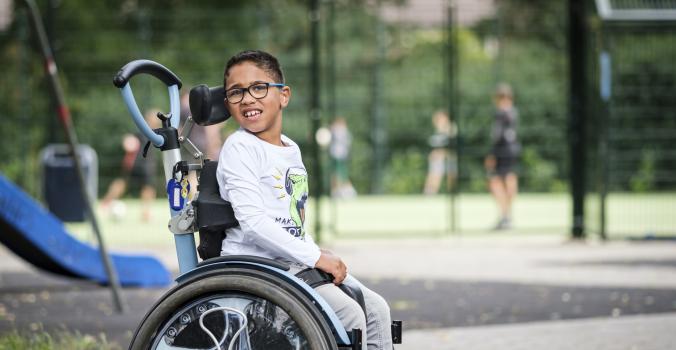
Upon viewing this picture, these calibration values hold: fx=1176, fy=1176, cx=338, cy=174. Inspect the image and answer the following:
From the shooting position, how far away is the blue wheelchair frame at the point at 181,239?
3719 mm

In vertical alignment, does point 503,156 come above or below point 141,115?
below

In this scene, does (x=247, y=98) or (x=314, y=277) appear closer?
(x=314, y=277)

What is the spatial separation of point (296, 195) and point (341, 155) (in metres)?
17.8

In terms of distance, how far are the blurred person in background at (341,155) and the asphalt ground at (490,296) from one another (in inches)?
343

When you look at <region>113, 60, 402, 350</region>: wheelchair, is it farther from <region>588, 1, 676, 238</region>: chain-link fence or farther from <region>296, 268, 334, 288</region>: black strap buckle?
<region>588, 1, 676, 238</region>: chain-link fence

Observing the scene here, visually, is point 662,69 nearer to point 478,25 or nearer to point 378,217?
point 478,25

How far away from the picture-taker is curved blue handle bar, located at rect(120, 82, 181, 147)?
3.88 meters

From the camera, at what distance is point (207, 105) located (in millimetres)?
4051

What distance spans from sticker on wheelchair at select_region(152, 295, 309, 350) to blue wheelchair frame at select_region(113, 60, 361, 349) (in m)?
0.10

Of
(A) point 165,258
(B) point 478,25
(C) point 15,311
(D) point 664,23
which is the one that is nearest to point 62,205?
(A) point 165,258

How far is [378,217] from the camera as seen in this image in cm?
1894

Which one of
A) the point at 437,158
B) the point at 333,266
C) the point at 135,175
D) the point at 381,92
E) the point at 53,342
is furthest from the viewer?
the point at 381,92

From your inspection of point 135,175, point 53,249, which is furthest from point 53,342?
point 135,175

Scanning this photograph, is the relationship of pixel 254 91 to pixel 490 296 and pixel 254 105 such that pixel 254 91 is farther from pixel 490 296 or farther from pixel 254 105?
pixel 490 296
